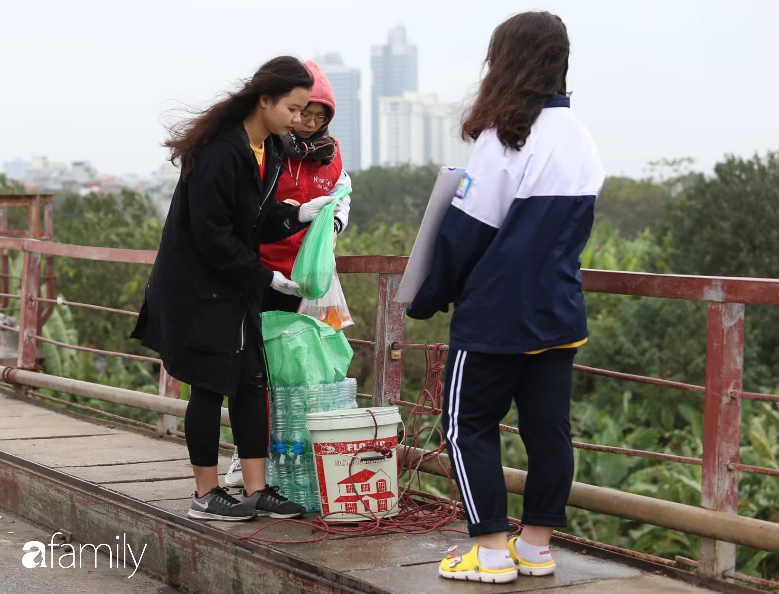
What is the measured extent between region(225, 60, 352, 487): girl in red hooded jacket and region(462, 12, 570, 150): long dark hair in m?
1.16

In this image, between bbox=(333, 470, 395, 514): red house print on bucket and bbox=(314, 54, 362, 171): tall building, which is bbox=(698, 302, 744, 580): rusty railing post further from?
bbox=(314, 54, 362, 171): tall building

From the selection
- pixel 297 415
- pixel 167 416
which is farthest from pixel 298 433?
pixel 167 416

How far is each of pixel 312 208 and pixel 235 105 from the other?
56cm

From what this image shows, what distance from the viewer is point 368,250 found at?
1245 inches

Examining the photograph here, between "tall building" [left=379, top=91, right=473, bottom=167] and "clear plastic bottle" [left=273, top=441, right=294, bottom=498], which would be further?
"tall building" [left=379, top=91, right=473, bottom=167]

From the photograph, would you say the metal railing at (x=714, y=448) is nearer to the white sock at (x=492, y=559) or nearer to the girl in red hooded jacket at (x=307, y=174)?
the white sock at (x=492, y=559)

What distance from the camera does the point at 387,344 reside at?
14.3 feet

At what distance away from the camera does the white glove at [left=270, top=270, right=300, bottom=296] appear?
380 centimetres

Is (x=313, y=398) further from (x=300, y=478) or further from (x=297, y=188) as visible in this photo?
(x=297, y=188)

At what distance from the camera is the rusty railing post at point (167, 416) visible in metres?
5.59

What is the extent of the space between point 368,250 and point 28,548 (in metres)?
27.4

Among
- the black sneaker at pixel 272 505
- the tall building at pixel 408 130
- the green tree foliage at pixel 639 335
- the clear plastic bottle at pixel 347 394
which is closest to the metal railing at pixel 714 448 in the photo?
the clear plastic bottle at pixel 347 394

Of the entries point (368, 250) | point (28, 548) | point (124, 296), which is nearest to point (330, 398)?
point (28, 548)

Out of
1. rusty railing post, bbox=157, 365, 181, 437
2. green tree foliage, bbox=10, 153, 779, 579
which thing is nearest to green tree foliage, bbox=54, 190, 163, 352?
green tree foliage, bbox=10, 153, 779, 579
